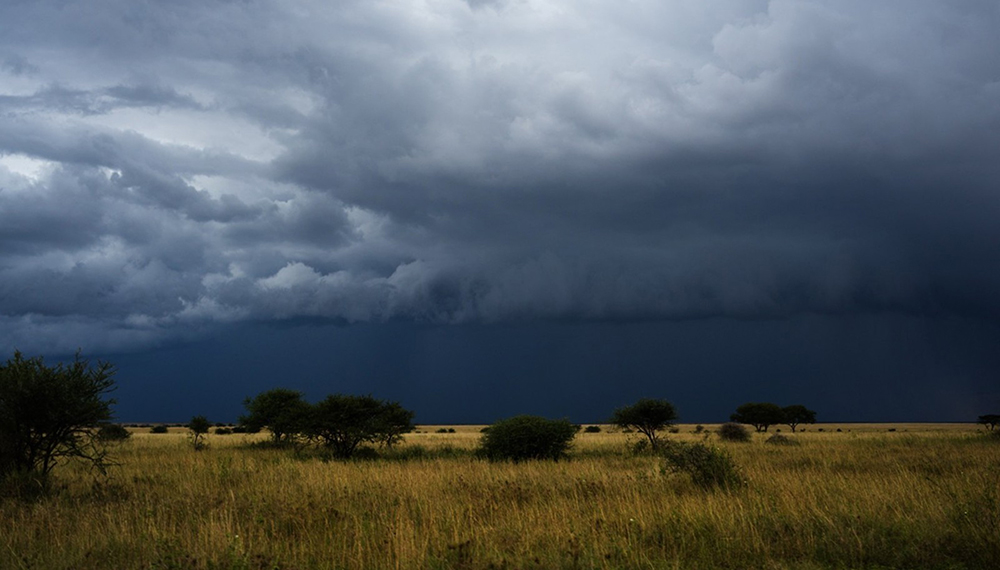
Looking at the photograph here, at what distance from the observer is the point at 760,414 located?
2778 inches

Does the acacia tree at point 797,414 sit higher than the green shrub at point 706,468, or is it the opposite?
the green shrub at point 706,468

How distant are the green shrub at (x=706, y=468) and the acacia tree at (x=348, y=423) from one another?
14.8 metres

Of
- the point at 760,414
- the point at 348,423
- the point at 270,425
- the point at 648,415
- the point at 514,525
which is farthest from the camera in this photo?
the point at 760,414

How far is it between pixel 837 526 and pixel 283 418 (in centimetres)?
2843

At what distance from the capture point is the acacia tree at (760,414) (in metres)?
70.4

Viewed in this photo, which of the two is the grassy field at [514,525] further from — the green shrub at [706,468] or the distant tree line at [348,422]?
the distant tree line at [348,422]

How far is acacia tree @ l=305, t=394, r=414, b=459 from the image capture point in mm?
24531

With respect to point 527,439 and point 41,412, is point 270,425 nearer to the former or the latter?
point 527,439

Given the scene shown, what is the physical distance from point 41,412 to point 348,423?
492 inches

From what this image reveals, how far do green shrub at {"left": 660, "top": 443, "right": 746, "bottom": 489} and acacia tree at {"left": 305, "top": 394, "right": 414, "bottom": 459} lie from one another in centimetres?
1482

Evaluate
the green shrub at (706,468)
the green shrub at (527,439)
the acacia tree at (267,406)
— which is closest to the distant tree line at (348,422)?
the green shrub at (527,439)

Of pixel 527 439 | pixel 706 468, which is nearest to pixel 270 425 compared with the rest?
pixel 527 439

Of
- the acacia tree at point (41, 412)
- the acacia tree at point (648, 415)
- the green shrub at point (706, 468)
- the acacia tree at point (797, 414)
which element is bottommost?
the acacia tree at point (797, 414)

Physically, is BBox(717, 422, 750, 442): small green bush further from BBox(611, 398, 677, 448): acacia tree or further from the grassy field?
the grassy field
